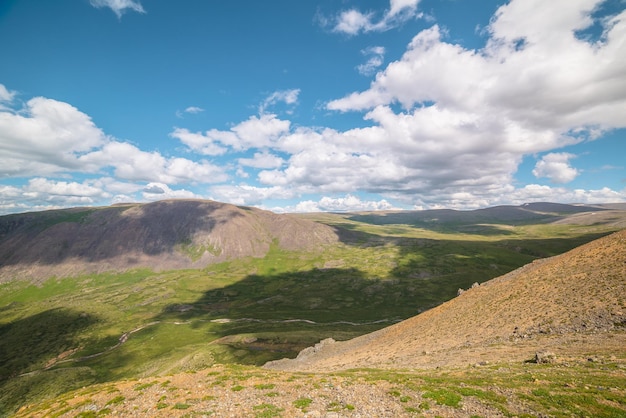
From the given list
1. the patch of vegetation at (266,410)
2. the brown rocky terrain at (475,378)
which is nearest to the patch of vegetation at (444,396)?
the brown rocky terrain at (475,378)

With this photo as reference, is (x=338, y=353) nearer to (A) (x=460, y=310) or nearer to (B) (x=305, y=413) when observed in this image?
(A) (x=460, y=310)

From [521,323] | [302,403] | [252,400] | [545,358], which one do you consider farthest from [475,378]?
[521,323]

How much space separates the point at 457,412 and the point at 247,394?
18.9 meters

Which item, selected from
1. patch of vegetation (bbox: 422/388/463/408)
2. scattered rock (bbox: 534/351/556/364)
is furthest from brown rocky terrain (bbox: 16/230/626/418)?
scattered rock (bbox: 534/351/556/364)

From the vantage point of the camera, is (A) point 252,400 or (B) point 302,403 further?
(A) point 252,400

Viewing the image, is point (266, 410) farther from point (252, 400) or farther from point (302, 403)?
point (302, 403)

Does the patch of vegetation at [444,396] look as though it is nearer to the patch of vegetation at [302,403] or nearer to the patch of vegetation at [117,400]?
the patch of vegetation at [302,403]

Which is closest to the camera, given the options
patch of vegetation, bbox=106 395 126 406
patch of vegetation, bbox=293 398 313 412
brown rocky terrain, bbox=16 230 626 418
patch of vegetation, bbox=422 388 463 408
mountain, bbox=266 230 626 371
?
brown rocky terrain, bbox=16 230 626 418

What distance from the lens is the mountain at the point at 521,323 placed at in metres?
40.1

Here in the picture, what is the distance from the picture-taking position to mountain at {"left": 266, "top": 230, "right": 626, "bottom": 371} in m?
40.1

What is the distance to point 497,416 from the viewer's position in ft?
70.8

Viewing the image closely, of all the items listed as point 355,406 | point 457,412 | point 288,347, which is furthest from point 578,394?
point 288,347

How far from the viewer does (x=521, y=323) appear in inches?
1923

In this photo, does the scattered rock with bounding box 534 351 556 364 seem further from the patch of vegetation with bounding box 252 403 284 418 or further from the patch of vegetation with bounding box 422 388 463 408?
the patch of vegetation with bounding box 252 403 284 418
